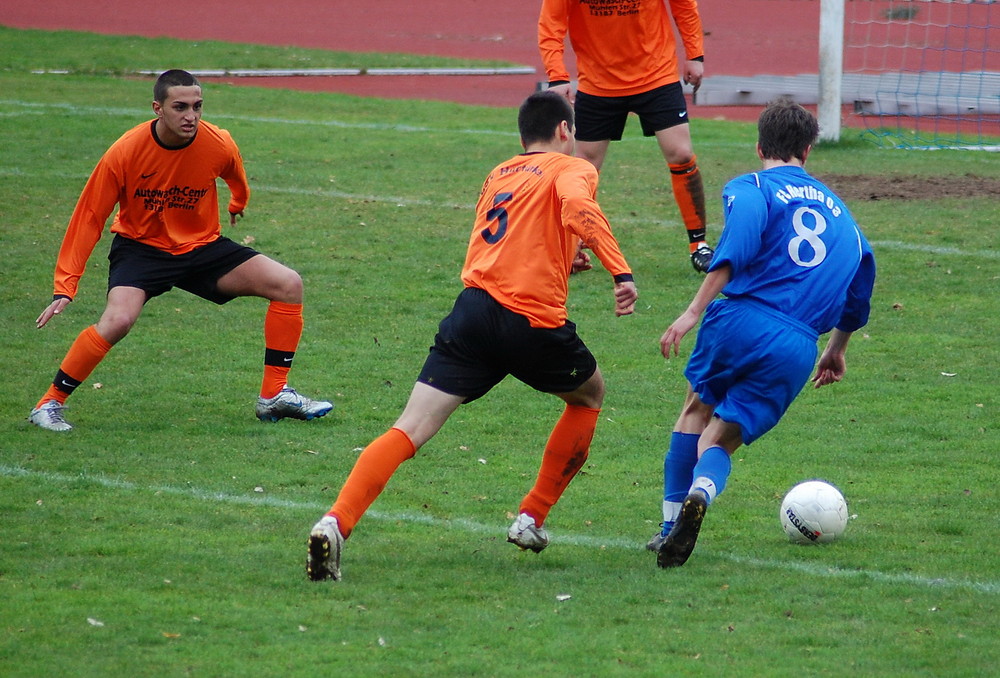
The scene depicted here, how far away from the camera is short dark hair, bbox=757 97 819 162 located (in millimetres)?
4914

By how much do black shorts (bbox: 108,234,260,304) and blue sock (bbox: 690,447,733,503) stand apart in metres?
3.29

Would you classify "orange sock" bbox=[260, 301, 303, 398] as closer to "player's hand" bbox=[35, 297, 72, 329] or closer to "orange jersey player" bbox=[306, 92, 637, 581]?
"player's hand" bbox=[35, 297, 72, 329]

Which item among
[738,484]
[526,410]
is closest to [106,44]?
[526,410]

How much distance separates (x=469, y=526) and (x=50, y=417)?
8.56 feet

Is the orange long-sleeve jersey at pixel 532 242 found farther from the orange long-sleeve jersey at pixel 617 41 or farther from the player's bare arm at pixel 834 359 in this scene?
the orange long-sleeve jersey at pixel 617 41

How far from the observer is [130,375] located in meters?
8.01

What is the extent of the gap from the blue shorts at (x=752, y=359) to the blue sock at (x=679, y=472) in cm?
31

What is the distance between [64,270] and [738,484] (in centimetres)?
355

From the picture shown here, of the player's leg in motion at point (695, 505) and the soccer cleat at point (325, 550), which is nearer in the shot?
the soccer cleat at point (325, 550)

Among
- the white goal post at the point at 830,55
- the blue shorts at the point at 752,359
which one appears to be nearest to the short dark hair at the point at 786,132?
the blue shorts at the point at 752,359

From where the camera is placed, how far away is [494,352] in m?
4.82

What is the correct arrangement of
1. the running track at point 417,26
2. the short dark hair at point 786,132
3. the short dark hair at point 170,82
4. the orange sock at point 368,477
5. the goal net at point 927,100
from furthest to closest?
1. the running track at point 417,26
2. the goal net at point 927,100
3. the short dark hair at point 170,82
4. the short dark hair at point 786,132
5. the orange sock at point 368,477

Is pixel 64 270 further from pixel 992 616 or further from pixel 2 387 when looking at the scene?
pixel 992 616

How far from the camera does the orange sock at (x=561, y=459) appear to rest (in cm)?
509
